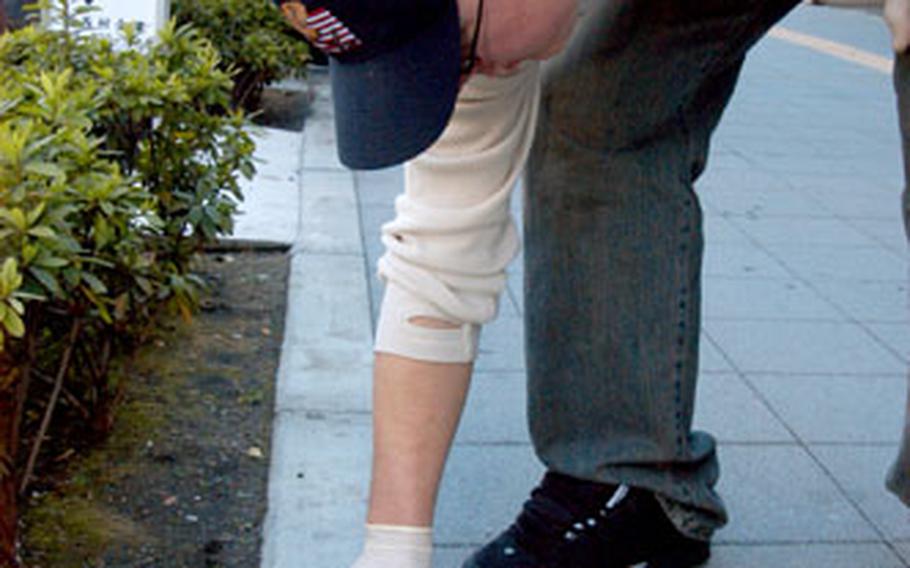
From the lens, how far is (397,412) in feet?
6.54

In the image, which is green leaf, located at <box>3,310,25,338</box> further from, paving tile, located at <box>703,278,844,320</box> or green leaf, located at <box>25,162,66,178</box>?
paving tile, located at <box>703,278,844,320</box>

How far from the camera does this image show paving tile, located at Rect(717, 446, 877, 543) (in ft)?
8.55

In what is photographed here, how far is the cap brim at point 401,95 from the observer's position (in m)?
1.64

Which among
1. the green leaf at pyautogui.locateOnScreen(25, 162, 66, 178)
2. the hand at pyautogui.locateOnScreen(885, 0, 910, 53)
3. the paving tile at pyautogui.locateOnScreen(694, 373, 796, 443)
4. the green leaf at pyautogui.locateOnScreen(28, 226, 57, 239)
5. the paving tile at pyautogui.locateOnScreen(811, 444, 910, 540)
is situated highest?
the hand at pyautogui.locateOnScreen(885, 0, 910, 53)

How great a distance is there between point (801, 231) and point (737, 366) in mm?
1552

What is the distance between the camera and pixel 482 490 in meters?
2.70

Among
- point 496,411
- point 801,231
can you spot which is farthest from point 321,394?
point 801,231

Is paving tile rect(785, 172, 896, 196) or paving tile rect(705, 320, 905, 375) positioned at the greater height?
paving tile rect(705, 320, 905, 375)

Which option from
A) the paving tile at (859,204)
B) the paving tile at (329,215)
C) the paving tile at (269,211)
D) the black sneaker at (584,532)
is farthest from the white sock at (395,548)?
the paving tile at (859,204)

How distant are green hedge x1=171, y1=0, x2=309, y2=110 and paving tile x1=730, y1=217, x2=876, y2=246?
236 cm

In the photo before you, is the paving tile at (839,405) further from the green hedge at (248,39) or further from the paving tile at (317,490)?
the green hedge at (248,39)

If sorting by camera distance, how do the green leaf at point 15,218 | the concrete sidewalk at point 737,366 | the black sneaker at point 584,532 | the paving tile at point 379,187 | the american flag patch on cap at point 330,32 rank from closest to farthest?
the american flag patch on cap at point 330,32 → the green leaf at point 15,218 → the black sneaker at point 584,532 → the concrete sidewalk at point 737,366 → the paving tile at point 379,187

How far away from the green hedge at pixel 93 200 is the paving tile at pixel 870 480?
55.0 inches

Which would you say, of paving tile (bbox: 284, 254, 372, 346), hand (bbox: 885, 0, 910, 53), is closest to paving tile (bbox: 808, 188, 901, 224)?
paving tile (bbox: 284, 254, 372, 346)
